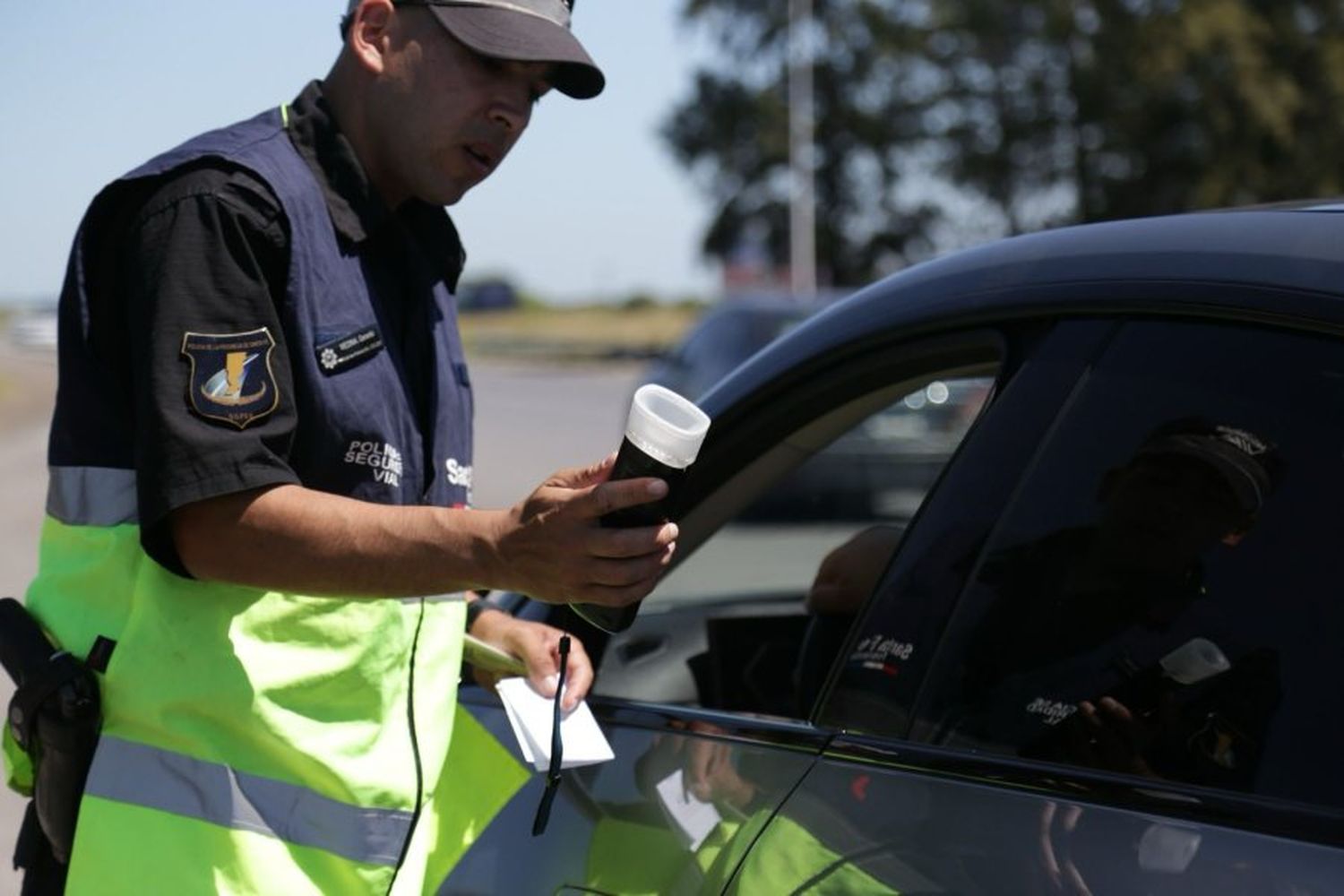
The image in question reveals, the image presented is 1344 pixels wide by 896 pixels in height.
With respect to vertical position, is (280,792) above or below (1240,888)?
below

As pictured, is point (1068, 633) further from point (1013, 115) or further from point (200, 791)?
point (1013, 115)

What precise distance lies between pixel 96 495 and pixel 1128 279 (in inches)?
45.9

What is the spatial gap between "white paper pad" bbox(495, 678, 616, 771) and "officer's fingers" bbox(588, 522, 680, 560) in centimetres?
45

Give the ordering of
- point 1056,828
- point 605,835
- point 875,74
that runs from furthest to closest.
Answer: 1. point 875,74
2. point 605,835
3. point 1056,828

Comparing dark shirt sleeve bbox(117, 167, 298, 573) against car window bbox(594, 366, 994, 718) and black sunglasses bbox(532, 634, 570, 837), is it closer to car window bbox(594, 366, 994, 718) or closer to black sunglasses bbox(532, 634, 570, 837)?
black sunglasses bbox(532, 634, 570, 837)

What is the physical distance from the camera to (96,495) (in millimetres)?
2018

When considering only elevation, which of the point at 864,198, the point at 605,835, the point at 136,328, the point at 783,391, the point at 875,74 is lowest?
the point at 864,198

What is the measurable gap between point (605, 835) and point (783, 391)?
0.61 meters

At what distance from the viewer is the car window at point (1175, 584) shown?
1607mm

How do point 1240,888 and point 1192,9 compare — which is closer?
point 1240,888

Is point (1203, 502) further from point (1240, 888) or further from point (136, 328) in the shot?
point (136, 328)

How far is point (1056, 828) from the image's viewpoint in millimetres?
1631

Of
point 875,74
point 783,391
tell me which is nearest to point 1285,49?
point 875,74

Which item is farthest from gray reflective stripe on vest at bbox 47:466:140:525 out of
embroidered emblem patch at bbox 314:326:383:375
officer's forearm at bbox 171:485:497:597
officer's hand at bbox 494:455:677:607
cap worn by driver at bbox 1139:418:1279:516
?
cap worn by driver at bbox 1139:418:1279:516
